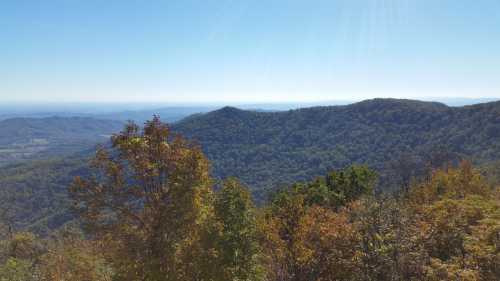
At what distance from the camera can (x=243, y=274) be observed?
16906 mm

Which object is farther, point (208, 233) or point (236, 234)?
point (236, 234)

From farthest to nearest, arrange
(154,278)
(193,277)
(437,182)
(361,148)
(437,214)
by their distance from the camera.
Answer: (361,148)
(437,182)
(437,214)
(193,277)
(154,278)

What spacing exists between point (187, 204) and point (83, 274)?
43.0 ft

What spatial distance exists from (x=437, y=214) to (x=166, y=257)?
17112 millimetres

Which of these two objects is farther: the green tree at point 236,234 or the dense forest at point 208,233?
the green tree at point 236,234

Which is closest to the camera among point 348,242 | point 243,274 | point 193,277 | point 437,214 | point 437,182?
point 193,277

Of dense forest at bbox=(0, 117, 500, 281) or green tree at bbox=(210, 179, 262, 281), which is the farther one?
green tree at bbox=(210, 179, 262, 281)

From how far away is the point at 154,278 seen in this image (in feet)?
45.1

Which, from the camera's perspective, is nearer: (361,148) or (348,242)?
(348,242)

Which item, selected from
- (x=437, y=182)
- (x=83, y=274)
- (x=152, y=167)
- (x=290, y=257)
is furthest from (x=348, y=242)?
(x=437, y=182)

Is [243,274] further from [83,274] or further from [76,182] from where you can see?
[83,274]

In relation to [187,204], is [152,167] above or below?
above

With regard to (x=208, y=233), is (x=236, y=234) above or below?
below

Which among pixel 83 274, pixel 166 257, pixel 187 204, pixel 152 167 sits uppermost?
pixel 152 167
